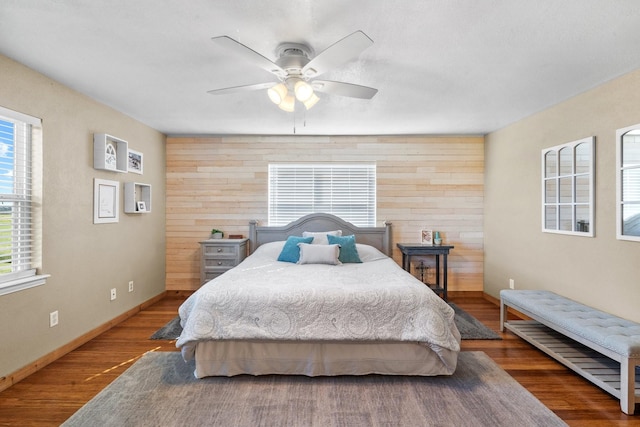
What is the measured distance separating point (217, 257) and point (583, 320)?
3.92 metres

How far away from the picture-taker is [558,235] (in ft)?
11.3

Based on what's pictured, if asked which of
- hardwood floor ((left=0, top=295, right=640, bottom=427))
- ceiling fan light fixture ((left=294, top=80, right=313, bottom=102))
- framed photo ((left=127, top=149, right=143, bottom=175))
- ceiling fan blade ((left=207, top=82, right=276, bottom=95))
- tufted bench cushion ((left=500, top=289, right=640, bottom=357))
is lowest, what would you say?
hardwood floor ((left=0, top=295, right=640, bottom=427))

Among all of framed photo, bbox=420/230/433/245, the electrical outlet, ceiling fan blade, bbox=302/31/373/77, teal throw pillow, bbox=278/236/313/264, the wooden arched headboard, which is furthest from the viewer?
framed photo, bbox=420/230/433/245

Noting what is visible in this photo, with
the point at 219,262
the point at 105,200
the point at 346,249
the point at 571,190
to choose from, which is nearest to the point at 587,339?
the point at 571,190

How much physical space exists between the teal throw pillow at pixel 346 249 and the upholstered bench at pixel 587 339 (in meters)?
1.63

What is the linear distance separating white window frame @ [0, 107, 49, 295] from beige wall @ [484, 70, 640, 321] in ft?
15.5

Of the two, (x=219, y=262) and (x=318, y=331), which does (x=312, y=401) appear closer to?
(x=318, y=331)

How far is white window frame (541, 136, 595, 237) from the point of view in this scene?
3.00 meters

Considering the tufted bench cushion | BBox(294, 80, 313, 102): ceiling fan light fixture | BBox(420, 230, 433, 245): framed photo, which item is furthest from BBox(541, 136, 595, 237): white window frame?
BBox(294, 80, 313, 102): ceiling fan light fixture

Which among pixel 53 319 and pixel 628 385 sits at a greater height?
pixel 53 319

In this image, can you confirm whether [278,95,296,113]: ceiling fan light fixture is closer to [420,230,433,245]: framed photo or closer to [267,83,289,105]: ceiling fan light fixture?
[267,83,289,105]: ceiling fan light fixture

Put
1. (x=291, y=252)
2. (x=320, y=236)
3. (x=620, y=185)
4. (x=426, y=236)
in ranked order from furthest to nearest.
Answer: (x=426, y=236) < (x=320, y=236) < (x=291, y=252) < (x=620, y=185)

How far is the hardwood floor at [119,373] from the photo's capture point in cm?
210

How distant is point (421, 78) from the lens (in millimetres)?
2830
